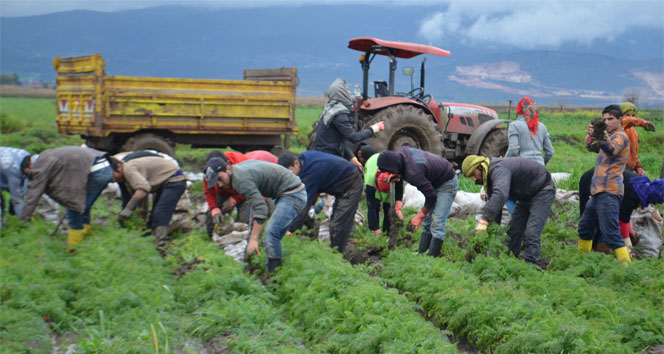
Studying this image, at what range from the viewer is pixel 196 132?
12812mm

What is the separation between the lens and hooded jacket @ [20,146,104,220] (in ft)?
24.3

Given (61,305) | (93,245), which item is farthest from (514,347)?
(93,245)

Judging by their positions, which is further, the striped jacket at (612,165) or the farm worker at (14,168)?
the farm worker at (14,168)

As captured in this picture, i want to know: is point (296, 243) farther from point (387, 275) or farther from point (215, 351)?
point (215, 351)

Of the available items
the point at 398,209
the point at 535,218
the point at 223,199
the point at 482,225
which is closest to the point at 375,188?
the point at 398,209

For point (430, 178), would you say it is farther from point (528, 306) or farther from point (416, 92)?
point (416, 92)

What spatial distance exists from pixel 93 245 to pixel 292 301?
9.67 ft

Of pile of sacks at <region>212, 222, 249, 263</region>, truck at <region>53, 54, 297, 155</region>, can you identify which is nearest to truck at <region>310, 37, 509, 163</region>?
truck at <region>53, 54, 297, 155</region>

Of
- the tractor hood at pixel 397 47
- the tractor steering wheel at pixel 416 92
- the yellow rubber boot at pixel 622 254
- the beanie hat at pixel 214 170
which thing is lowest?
the yellow rubber boot at pixel 622 254

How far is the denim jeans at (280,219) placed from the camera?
636 cm

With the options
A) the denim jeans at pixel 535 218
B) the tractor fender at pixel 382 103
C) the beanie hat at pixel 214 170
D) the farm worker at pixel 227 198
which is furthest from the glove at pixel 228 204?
the tractor fender at pixel 382 103

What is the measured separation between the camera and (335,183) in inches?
287

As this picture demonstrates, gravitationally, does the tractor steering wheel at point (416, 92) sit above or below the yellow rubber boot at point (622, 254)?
above

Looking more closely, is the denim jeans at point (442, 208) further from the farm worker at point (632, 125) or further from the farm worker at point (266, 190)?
the farm worker at point (632, 125)
